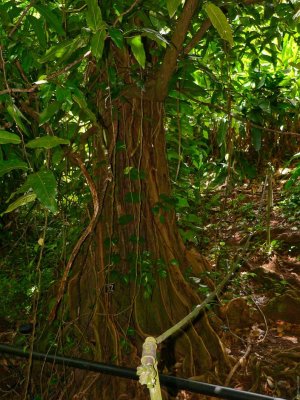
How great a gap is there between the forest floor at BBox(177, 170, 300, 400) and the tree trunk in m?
0.22

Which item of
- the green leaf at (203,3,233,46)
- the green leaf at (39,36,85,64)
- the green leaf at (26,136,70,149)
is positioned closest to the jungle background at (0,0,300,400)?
the green leaf at (39,36,85,64)

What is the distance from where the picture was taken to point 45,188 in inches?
41.3

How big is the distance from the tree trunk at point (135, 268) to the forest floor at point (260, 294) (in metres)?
0.22

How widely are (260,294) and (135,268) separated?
143 cm

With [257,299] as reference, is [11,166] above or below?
above

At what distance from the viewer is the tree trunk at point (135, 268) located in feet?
7.82

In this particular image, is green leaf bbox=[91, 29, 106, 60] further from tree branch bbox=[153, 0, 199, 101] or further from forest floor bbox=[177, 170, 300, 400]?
forest floor bbox=[177, 170, 300, 400]

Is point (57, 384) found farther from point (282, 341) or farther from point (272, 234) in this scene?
point (272, 234)

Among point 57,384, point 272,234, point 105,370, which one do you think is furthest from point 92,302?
point 272,234

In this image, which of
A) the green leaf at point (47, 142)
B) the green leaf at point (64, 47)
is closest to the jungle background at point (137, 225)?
the green leaf at point (64, 47)

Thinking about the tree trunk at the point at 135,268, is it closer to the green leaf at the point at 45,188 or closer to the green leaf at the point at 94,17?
the green leaf at the point at 94,17

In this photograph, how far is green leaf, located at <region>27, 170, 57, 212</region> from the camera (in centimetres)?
103

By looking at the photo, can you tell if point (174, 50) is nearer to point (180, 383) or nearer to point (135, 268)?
point (135, 268)

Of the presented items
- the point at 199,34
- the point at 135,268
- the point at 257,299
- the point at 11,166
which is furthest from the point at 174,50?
the point at 257,299
